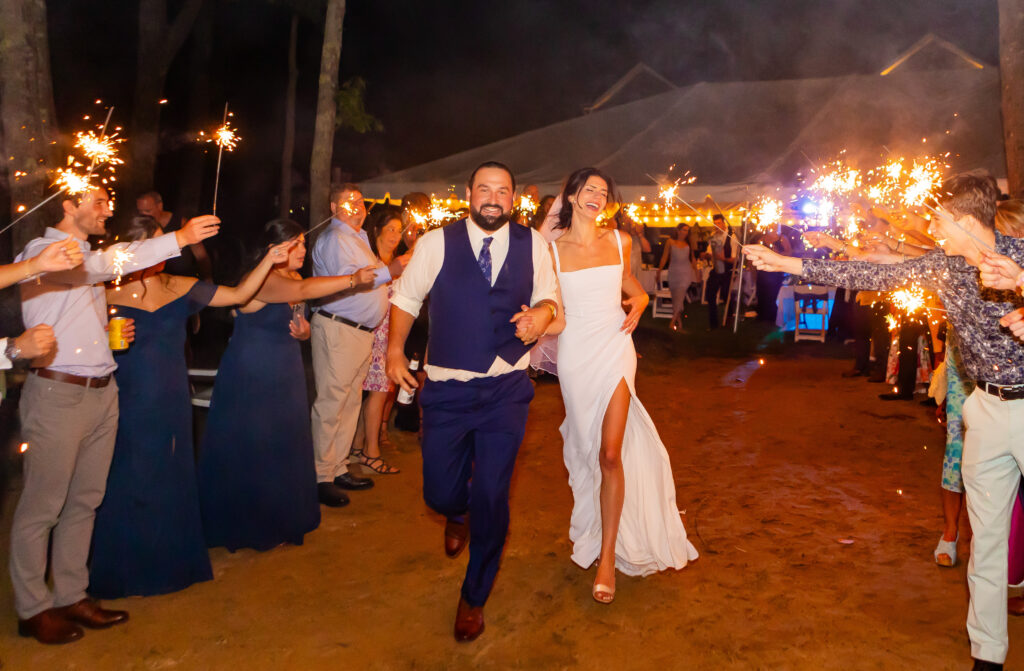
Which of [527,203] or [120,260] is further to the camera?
[527,203]

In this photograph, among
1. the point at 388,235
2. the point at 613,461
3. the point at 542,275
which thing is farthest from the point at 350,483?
the point at 542,275

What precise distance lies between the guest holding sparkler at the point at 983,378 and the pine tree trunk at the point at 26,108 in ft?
19.1

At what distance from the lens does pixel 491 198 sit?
3.79 m

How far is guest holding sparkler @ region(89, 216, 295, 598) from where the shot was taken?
4.09 metres

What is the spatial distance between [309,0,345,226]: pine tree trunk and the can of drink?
24.4 feet

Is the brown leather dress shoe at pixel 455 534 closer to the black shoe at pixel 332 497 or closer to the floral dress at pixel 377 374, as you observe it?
the black shoe at pixel 332 497

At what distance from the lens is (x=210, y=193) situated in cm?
2195

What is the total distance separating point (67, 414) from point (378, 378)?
10.1 ft

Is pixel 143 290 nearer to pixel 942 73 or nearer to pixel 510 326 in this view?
pixel 510 326

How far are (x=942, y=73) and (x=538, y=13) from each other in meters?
16.6

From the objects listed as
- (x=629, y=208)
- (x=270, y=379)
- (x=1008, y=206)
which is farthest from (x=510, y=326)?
(x=629, y=208)

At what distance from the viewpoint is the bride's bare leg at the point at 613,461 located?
4332 millimetres

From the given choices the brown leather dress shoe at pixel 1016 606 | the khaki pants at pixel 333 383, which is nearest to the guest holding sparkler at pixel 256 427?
the khaki pants at pixel 333 383

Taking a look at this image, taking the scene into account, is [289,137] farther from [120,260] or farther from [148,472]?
[120,260]
